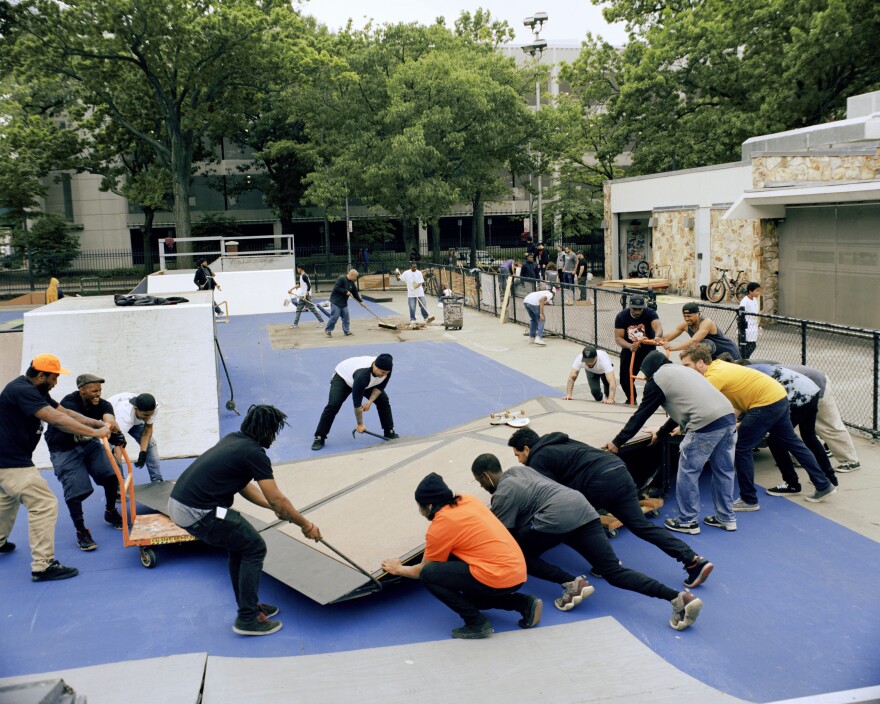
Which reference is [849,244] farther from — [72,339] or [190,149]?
[190,149]

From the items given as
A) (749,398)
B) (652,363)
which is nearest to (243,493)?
(652,363)

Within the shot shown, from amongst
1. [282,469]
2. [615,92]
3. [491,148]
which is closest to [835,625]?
[282,469]

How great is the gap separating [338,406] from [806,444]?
556 cm

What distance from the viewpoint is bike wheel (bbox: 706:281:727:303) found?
85.4ft

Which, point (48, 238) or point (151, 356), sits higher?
point (48, 238)

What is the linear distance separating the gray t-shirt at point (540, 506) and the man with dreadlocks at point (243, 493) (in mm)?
1371

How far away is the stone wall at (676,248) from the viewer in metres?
28.8

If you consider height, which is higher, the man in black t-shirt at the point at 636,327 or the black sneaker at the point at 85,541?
the man in black t-shirt at the point at 636,327

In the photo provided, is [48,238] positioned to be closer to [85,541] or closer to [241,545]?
[85,541]

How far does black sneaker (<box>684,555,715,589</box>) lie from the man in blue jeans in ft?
3.79

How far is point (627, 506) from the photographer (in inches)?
247

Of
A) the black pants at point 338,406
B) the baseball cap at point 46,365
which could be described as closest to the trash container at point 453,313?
the black pants at point 338,406

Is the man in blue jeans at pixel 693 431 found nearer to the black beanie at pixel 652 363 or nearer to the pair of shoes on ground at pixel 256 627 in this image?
the black beanie at pixel 652 363

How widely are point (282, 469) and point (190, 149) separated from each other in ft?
109
